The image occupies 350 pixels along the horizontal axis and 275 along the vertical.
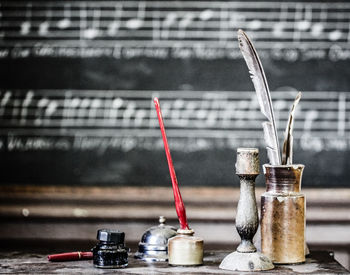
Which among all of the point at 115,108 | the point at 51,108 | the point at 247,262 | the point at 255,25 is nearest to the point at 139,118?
the point at 115,108

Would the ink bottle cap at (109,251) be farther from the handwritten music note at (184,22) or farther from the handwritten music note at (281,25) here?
the handwritten music note at (281,25)

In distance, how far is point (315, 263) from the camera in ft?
6.03

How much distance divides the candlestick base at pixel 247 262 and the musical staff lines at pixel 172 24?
1.10m

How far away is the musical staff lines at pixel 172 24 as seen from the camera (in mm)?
2572

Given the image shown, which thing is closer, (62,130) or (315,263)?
(315,263)

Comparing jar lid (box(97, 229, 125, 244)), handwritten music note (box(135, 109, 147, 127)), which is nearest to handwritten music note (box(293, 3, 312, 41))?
handwritten music note (box(135, 109, 147, 127))

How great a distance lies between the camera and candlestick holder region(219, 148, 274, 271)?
1.71 m

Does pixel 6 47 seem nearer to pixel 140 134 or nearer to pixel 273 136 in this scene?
pixel 140 134

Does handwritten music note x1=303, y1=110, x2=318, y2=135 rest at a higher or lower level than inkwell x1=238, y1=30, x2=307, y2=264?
higher

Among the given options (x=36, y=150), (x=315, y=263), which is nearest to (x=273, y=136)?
(x=315, y=263)

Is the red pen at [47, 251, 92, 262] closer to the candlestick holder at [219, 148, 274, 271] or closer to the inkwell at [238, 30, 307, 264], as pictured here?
the candlestick holder at [219, 148, 274, 271]

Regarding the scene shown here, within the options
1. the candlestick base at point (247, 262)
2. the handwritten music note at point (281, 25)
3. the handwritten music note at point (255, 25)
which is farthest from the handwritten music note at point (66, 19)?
the candlestick base at point (247, 262)

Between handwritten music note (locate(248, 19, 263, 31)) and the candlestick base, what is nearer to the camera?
the candlestick base

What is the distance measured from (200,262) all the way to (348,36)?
1.27 meters
